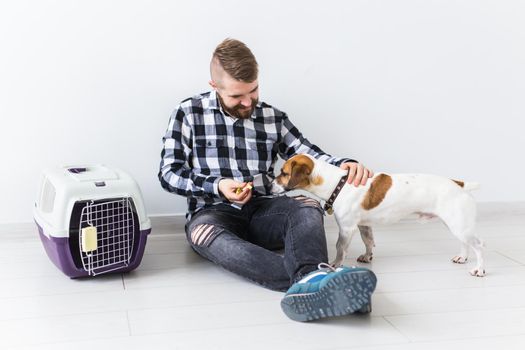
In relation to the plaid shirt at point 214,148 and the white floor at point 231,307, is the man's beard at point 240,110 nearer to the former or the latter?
the plaid shirt at point 214,148

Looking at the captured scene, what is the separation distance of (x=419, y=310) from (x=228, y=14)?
125 centimetres

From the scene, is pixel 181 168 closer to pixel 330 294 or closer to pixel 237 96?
pixel 237 96

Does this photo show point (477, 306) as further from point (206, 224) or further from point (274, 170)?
point (274, 170)

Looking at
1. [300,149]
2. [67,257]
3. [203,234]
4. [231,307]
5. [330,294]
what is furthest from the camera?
[300,149]

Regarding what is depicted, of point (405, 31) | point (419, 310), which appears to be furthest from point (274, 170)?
point (419, 310)

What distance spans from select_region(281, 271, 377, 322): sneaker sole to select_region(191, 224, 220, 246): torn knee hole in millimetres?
446

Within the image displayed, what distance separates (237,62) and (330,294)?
791 mm

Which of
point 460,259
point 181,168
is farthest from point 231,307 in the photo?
point 460,259

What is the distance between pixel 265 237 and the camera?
1940mm

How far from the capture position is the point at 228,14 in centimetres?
224

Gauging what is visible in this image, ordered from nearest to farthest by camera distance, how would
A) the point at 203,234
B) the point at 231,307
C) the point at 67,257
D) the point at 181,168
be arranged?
the point at 231,307, the point at 67,257, the point at 203,234, the point at 181,168

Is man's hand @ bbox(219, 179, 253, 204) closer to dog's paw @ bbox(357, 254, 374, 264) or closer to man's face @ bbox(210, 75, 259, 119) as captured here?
man's face @ bbox(210, 75, 259, 119)

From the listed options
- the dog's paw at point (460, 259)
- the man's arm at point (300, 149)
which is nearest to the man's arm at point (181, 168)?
the man's arm at point (300, 149)

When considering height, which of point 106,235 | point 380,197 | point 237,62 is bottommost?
point 106,235
